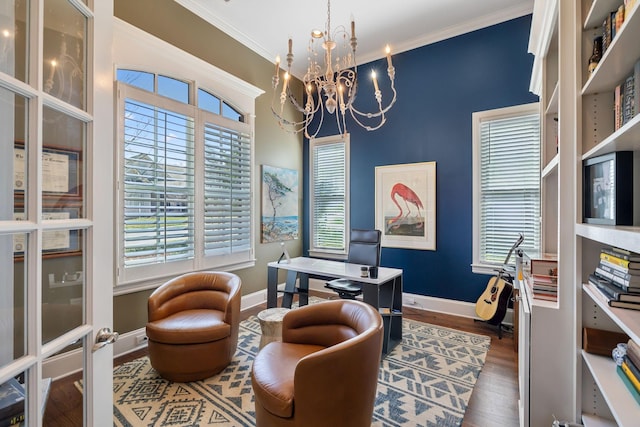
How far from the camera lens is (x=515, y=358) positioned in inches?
107

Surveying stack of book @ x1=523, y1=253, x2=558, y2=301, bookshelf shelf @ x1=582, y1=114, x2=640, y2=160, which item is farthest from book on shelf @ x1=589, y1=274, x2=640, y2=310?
bookshelf shelf @ x1=582, y1=114, x2=640, y2=160

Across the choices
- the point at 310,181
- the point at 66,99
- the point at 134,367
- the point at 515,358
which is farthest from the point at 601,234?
the point at 310,181

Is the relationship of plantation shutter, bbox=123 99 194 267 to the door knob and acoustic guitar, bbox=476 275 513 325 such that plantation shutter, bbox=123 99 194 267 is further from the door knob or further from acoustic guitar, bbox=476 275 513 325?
acoustic guitar, bbox=476 275 513 325

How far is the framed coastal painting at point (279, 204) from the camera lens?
4457mm

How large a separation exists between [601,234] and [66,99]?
188cm

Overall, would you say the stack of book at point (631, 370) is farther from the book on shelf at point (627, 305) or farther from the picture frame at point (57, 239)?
the picture frame at point (57, 239)

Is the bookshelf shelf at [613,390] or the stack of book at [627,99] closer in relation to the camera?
the bookshelf shelf at [613,390]

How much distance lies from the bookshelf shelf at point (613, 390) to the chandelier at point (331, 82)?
6.62 feet

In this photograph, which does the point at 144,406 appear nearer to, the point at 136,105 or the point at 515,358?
the point at 136,105

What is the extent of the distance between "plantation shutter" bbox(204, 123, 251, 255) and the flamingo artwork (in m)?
2.09

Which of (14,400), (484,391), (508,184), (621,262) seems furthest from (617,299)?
(508,184)

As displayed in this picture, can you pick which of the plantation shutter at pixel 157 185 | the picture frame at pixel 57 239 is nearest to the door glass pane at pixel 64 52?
→ the picture frame at pixel 57 239

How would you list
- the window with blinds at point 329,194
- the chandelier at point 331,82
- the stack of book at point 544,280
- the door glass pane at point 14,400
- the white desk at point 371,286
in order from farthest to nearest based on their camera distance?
1. the window with blinds at point 329,194
2. the white desk at point 371,286
3. the chandelier at point 331,82
4. the stack of book at point 544,280
5. the door glass pane at point 14,400

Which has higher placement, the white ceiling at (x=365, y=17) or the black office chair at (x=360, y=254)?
the white ceiling at (x=365, y=17)
